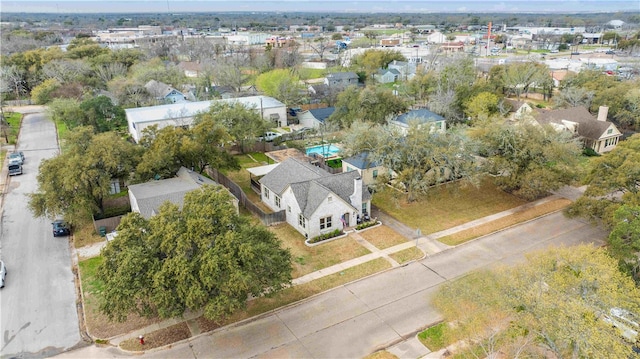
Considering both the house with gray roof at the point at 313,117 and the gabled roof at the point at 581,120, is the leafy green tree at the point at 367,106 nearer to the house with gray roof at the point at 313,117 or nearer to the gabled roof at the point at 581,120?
the house with gray roof at the point at 313,117

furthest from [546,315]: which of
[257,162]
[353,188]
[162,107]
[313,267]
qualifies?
[162,107]

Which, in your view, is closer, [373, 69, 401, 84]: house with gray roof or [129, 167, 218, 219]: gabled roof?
[129, 167, 218, 219]: gabled roof

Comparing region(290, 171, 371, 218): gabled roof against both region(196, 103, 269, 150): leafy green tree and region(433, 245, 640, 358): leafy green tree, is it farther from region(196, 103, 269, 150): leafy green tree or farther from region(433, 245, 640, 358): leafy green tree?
region(196, 103, 269, 150): leafy green tree

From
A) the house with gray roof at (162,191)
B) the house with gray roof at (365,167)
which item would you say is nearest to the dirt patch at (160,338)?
the house with gray roof at (162,191)

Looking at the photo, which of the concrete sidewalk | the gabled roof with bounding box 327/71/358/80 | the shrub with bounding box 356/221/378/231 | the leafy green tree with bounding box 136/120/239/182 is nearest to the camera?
the concrete sidewalk

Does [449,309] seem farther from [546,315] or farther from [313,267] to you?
[313,267]

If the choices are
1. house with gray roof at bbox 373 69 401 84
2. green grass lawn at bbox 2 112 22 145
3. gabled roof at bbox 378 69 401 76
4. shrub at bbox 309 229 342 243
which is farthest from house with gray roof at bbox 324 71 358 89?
shrub at bbox 309 229 342 243
